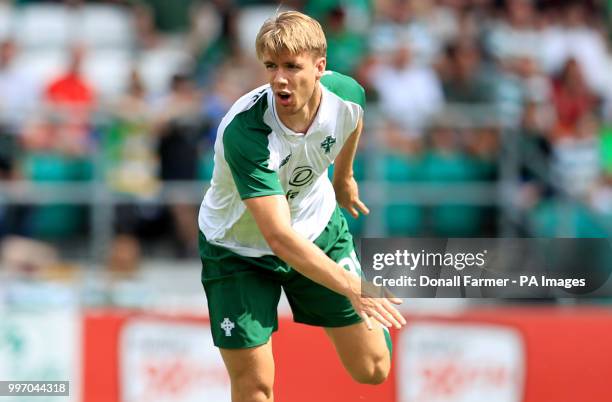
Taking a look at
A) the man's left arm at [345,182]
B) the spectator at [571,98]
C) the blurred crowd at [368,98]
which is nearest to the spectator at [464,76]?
the blurred crowd at [368,98]

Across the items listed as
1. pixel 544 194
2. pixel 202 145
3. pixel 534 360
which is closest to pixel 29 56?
pixel 202 145

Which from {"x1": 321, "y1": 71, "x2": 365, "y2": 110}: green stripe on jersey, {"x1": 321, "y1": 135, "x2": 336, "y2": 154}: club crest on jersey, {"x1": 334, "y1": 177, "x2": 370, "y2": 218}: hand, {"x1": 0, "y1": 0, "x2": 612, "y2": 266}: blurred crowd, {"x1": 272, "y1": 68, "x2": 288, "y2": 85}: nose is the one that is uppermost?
{"x1": 0, "y1": 0, "x2": 612, "y2": 266}: blurred crowd

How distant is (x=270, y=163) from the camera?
201 inches

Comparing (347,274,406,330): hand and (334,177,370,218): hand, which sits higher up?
(334,177,370,218): hand

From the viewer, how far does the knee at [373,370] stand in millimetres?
5754

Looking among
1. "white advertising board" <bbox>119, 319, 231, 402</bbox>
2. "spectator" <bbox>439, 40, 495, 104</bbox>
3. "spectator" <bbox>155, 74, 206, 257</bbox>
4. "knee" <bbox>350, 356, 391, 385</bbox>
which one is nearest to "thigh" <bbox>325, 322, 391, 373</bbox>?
"knee" <bbox>350, 356, 391, 385</bbox>

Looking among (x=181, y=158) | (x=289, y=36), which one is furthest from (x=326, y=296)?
(x=181, y=158)

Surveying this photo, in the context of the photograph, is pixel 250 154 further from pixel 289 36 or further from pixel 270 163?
pixel 289 36

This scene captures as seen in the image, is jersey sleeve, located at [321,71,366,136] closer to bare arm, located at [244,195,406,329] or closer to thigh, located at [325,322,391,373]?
bare arm, located at [244,195,406,329]

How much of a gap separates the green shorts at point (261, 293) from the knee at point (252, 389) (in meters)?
0.16

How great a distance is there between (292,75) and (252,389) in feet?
4.94

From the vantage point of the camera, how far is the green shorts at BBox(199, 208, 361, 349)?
17.9 ft

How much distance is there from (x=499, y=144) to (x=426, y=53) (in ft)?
5.25

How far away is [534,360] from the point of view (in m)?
7.95
